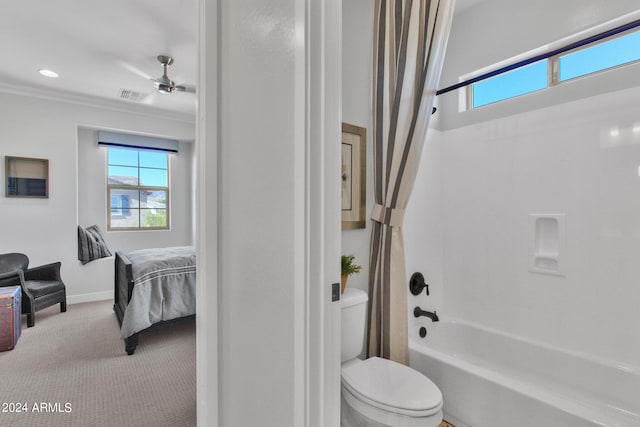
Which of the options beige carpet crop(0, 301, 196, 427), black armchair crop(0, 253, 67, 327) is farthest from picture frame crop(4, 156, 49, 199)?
beige carpet crop(0, 301, 196, 427)

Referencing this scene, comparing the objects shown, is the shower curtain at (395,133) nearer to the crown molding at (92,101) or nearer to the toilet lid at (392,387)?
the toilet lid at (392,387)

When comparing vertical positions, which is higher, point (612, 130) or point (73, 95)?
point (73, 95)

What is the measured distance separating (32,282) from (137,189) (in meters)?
1.78

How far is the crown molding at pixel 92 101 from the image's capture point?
141 inches

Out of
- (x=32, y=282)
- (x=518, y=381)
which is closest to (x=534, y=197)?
(x=518, y=381)

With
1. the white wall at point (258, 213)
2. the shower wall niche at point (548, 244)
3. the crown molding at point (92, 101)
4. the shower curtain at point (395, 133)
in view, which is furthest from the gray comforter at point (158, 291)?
the shower wall niche at point (548, 244)

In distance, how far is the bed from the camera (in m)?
2.60

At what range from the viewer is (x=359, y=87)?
1.90 metres

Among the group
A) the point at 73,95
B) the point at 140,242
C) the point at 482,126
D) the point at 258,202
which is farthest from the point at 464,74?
the point at 140,242

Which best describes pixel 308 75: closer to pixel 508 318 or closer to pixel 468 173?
pixel 468 173

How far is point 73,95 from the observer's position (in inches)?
152

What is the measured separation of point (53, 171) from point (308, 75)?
4363 millimetres

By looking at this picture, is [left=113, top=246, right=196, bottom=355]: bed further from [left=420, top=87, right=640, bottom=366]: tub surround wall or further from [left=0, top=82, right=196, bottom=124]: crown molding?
[left=0, top=82, right=196, bottom=124]: crown molding

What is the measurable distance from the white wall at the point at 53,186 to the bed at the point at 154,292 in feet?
4.95
